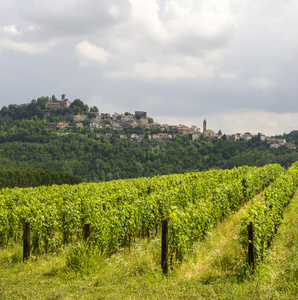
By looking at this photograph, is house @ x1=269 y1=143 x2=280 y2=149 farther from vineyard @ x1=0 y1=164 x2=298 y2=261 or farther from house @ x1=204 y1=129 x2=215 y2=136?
vineyard @ x1=0 y1=164 x2=298 y2=261

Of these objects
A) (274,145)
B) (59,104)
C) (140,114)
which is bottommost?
A: (274,145)

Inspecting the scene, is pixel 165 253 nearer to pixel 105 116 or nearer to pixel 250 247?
pixel 250 247

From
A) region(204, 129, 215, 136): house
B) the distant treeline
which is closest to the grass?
the distant treeline

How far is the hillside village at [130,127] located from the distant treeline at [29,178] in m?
90.8

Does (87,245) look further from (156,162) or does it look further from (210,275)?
(156,162)

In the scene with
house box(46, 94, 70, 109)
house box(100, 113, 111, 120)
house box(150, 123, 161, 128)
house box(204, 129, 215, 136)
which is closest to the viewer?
house box(204, 129, 215, 136)

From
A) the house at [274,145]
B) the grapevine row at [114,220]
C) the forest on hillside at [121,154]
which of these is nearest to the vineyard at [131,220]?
the grapevine row at [114,220]

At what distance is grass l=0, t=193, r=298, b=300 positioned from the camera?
19.8 feet

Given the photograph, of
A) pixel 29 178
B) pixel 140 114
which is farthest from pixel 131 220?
pixel 140 114

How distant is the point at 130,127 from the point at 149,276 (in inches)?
6015

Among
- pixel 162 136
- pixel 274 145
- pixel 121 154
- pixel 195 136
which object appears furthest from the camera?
pixel 162 136

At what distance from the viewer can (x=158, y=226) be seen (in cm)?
1155

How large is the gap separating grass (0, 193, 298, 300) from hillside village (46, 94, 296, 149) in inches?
5101

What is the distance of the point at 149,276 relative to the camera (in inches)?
265
